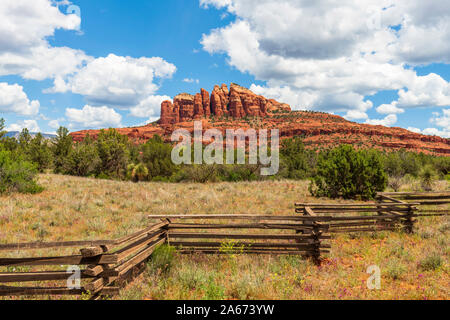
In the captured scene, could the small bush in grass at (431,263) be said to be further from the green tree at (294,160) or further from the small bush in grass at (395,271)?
the green tree at (294,160)

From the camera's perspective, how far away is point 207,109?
154125mm

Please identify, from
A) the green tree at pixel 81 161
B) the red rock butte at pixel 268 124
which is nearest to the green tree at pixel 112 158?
the green tree at pixel 81 161

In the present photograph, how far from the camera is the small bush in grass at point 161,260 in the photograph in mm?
5383

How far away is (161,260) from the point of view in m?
5.54

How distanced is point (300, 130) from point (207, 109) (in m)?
70.9

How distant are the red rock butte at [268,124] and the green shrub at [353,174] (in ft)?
193

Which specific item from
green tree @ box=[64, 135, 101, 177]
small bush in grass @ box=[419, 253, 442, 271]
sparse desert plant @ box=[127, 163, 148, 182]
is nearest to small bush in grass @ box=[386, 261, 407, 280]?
small bush in grass @ box=[419, 253, 442, 271]

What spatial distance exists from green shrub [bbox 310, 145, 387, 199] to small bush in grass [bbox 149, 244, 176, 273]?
12799mm

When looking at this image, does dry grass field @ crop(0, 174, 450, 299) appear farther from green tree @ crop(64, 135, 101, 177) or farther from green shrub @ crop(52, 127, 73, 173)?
green shrub @ crop(52, 127, 73, 173)

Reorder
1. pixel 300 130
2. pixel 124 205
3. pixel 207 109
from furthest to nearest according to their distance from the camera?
pixel 207 109 → pixel 300 130 → pixel 124 205

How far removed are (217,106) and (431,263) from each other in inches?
5901

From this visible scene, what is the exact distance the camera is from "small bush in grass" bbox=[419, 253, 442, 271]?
211 inches

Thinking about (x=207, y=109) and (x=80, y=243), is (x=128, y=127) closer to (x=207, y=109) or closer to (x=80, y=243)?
(x=207, y=109)
